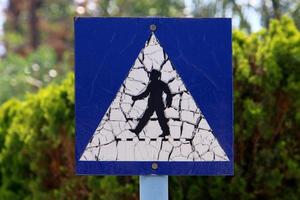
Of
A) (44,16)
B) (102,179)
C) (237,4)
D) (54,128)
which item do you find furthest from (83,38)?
(44,16)

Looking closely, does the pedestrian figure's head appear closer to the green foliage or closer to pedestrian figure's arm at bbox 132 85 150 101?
pedestrian figure's arm at bbox 132 85 150 101

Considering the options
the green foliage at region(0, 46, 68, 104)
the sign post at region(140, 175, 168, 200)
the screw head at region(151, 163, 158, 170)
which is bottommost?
the sign post at region(140, 175, 168, 200)

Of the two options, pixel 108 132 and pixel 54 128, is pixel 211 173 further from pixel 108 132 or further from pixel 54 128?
pixel 54 128

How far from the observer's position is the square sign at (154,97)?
3221 millimetres

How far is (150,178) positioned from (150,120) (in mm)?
219

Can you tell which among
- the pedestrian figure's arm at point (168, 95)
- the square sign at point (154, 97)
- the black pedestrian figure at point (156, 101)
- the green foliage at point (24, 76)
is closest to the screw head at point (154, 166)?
the square sign at point (154, 97)

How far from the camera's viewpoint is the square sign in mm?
3221

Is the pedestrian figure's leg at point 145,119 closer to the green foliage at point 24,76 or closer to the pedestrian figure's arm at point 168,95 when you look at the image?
the pedestrian figure's arm at point 168,95

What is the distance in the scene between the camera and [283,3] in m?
8.14

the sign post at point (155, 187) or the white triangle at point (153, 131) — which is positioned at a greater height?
Answer: the white triangle at point (153, 131)

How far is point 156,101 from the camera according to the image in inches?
127

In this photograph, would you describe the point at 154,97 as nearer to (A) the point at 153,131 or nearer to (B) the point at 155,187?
(A) the point at 153,131

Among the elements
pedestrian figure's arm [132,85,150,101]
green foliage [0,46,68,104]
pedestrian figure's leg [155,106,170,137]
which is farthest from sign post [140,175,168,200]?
green foliage [0,46,68,104]

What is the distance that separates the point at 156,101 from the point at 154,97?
17 millimetres
